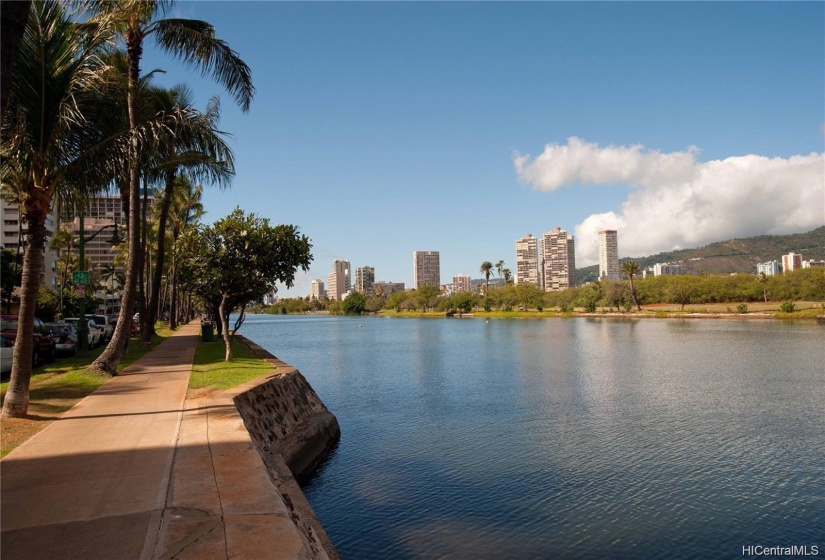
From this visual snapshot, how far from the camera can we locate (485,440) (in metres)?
16.4

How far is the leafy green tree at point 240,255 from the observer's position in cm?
2142

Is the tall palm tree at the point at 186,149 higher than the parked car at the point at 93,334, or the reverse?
the tall palm tree at the point at 186,149

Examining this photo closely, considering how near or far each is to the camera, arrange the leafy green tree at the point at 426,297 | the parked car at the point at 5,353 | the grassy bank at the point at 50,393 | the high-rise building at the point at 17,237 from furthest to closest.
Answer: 1. the leafy green tree at the point at 426,297
2. the high-rise building at the point at 17,237
3. the parked car at the point at 5,353
4. the grassy bank at the point at 50,393

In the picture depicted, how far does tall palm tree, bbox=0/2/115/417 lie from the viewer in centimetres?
1152

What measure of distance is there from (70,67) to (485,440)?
42.2ft

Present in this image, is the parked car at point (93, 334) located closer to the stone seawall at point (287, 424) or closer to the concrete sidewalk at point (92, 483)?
the stone seawall at point (287, 424)

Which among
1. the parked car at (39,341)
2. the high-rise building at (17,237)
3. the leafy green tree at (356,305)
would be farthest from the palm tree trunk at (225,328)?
the leafy green tree at (356,305)

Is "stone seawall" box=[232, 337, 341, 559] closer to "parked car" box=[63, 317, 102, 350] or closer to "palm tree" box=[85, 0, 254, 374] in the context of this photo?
"palm tree" box=[85, 0, 254, 374]

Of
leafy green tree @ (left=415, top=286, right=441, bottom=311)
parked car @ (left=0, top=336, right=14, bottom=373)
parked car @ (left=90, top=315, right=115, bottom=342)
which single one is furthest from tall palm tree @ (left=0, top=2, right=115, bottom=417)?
leafy green tree @ (left=415, top=286, right=441, bottom=311)

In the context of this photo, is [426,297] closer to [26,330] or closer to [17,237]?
[17,237]

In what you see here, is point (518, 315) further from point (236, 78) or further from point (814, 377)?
point (236, 78)

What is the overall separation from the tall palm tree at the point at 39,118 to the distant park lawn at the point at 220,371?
3.62 m

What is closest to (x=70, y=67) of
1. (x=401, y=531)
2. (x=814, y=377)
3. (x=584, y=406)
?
(x=401, y=531)

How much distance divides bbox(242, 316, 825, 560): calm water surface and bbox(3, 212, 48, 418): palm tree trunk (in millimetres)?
5989
